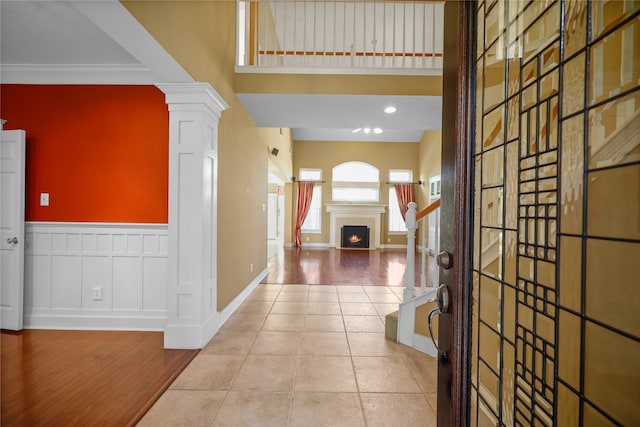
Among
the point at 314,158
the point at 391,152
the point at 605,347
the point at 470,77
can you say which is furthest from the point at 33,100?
the point at 391,152

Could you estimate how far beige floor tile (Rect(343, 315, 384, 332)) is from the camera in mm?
3136

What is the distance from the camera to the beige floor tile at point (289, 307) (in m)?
3.64

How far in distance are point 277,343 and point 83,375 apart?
4.52 feet

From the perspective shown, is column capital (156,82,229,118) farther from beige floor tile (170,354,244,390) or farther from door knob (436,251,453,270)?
door knob (436,251,453,270)

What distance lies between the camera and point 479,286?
880 mm

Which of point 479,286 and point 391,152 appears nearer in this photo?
point 479,286

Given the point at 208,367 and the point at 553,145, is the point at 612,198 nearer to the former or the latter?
the point at 553,145

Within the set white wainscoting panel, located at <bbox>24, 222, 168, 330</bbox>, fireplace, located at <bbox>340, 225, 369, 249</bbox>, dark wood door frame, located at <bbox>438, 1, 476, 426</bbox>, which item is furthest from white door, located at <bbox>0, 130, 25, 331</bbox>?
fireplace, located at <bbox>340, 225, 369, 249</bbox>

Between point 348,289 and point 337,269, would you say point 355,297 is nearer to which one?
point 348,289

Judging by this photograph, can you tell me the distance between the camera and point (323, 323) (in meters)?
3.28

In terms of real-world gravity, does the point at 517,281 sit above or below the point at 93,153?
below

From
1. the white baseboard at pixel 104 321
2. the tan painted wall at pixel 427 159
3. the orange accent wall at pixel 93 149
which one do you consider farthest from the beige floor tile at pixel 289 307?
the tan painted wall at pixel 427 159

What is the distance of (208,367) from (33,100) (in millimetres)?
2929

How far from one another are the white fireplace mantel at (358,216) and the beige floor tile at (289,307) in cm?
632
